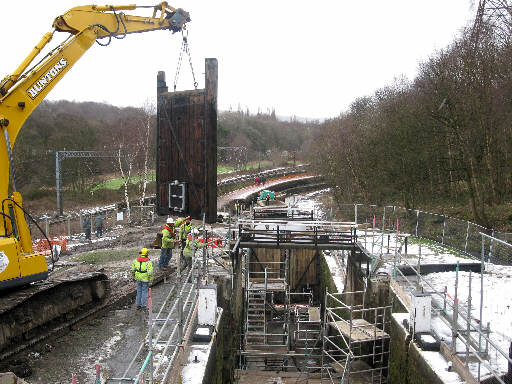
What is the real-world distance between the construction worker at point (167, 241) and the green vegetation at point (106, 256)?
3.01 meters

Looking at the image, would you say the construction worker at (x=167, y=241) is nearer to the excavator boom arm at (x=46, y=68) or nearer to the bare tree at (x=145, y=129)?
the excavator boom arm at (x=46, y=68)

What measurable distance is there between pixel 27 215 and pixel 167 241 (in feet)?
13.9

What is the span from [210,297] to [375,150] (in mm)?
18302

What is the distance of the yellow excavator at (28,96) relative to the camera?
8874 millimetres

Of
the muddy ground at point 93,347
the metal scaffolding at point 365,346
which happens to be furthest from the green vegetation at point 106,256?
the metal scaffolding at point 365,346

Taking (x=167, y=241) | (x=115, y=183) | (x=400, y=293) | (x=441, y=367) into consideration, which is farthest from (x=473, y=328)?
(x=115, y=183)

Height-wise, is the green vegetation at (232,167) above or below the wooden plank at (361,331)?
above

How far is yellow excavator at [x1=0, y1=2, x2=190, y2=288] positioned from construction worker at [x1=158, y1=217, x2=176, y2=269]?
4098 millimetres

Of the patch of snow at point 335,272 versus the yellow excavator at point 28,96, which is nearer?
the yellow excavator at point 28,96

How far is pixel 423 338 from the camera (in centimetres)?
855

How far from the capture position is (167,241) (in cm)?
1338

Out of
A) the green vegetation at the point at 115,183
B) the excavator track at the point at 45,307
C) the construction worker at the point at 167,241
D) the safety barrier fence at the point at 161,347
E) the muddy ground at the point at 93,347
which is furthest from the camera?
the green vegetation at the point at 115,183

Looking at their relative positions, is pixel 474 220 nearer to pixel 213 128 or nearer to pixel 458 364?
pixel 458 364

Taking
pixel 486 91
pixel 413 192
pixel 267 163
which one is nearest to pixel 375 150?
pixel 413 192
